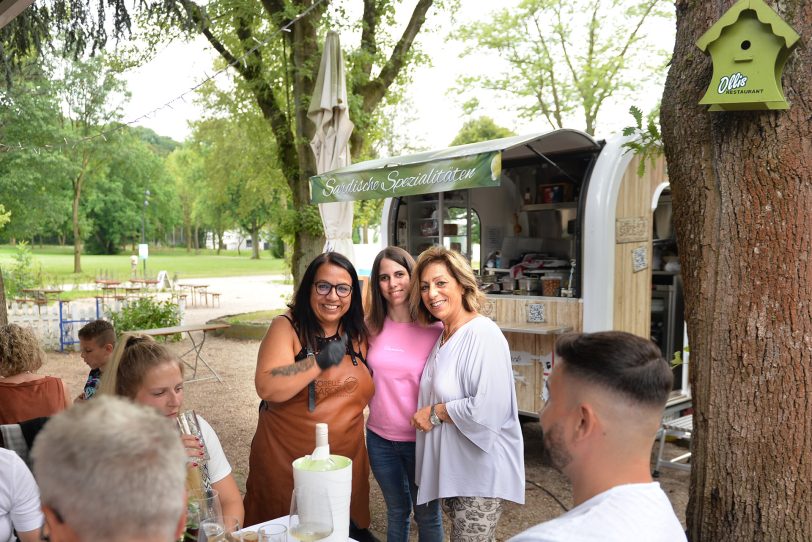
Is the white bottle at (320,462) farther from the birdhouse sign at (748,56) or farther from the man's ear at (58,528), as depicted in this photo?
the birdhouse sign at (748,56)

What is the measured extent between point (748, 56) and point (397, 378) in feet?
6.52

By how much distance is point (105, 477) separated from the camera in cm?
102

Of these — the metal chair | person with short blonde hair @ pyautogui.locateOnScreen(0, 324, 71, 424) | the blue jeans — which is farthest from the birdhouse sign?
person with short blonde hair @ pyautogui.locateOnScreen(0, 324, 71, 424)

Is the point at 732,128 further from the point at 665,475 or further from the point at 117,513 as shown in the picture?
the point at 665,475

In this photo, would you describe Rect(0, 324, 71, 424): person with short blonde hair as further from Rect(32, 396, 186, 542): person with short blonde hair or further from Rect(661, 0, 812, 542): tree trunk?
Rect(661, 0, 812, 542): tree trunk

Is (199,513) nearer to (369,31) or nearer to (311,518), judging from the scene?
(311,518)

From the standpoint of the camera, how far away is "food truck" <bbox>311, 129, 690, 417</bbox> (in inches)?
199

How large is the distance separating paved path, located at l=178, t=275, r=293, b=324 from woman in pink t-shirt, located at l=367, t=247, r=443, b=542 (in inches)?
310

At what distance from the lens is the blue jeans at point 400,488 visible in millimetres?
2957

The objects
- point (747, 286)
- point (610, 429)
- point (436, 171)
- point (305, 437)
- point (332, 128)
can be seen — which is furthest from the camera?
point (332, 128)

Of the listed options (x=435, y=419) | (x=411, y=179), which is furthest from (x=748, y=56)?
(x=411, y=179)

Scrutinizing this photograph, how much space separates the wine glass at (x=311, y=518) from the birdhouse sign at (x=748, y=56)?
212 centimetres

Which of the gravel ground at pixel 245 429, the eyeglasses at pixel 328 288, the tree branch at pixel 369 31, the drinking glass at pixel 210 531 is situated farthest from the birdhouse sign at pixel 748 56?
the tree branch at pixel 369 31

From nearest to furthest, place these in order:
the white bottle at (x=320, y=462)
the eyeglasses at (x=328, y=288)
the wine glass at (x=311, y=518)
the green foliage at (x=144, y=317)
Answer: the wine glass at (x=311, y=518)
the white bottle at (x=320, y=462)
the eyeglasses at (x=328, y=288)
the green foliage at (x=144, y=317)
